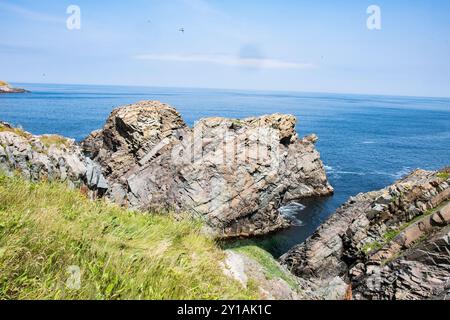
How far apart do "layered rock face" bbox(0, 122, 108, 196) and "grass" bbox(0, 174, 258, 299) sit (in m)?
18.0

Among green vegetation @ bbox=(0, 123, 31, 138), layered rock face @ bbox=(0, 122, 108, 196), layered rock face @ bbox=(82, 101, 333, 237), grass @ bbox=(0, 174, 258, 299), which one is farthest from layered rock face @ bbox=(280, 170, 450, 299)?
green vegetation @ bbox=(0, 123, 31, 138)

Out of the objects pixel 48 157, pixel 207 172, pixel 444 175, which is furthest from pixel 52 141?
pixel 444 175

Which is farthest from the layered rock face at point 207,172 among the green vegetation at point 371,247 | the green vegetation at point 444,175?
the green vegetation at point 444,175

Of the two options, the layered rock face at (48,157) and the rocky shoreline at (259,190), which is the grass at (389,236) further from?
the layered rock face at (48,157)

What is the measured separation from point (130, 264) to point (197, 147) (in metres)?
38.4

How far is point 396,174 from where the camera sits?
7144 cm

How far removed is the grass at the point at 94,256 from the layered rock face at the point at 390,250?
29.2 ft

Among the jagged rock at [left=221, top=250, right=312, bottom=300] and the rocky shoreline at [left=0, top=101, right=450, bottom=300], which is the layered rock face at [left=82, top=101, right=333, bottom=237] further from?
the jagged rock at [left=221, top=250, right=312, bottom=300]

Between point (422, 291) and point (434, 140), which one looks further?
point (434, 140)

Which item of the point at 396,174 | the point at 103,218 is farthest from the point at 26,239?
the point at 396,174

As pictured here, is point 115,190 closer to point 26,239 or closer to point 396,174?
point 26,239

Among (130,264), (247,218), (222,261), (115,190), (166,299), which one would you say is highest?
(130,264)

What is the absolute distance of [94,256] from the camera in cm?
695

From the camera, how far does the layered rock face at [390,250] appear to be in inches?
654
